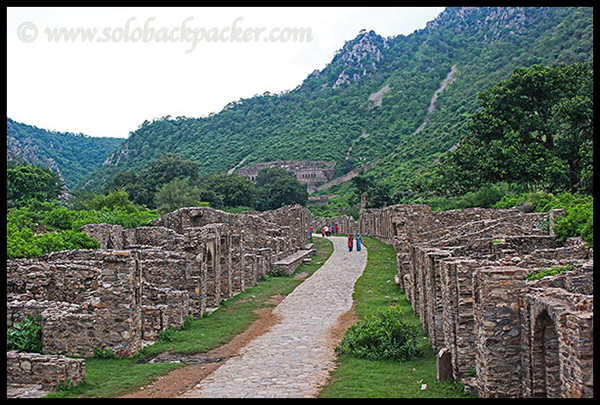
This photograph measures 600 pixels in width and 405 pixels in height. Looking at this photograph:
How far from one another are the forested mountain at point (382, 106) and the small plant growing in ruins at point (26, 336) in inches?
2635

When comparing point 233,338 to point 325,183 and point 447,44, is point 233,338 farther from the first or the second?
point 447,44

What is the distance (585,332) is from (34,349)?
943 centimetres

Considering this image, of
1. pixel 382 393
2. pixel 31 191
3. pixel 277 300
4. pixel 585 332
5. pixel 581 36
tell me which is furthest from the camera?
pixel 581 36

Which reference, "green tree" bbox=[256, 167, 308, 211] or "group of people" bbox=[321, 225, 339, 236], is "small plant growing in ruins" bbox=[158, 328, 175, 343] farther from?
"green tree" bbox=[256, 167, 308, 211]

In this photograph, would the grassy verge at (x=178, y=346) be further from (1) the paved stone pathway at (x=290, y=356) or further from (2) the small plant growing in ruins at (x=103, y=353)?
(1) the paved stone pathway at (x=290, y=356)

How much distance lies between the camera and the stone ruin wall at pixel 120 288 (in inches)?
439

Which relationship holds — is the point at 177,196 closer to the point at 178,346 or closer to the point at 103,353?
the point at 178,346

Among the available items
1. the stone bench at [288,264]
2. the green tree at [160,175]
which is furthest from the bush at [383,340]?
the green tree at [160,175]

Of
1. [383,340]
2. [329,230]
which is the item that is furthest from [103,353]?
[329,230]

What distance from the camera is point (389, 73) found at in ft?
506

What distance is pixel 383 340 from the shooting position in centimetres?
1149

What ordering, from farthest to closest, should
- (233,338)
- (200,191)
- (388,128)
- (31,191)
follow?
(388,128)
(200,191)
(31,191)
(233,338)

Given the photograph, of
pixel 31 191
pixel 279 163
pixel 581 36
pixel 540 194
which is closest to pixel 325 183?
pixel 279 163

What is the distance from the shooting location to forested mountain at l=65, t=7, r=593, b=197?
91.3 meters
